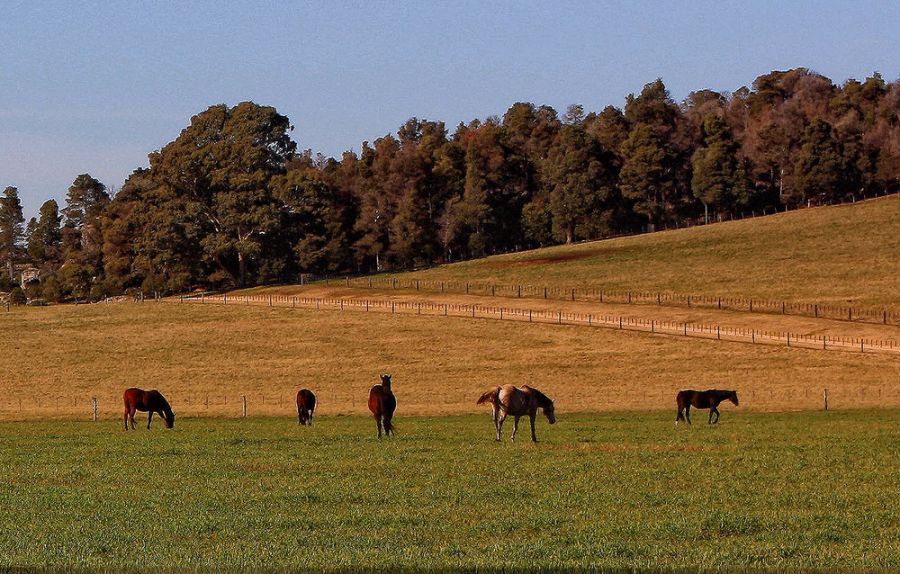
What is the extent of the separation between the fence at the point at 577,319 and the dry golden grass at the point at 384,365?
7.02 feet

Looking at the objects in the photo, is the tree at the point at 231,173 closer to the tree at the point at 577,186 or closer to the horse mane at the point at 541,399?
the tree at the point at 577,186

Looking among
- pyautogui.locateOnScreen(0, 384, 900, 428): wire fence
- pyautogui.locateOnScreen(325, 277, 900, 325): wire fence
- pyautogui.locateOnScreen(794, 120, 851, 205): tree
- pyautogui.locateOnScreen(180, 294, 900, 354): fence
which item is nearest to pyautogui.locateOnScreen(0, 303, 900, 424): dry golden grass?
pyautogui.locateOnScreen(0, 384, 900, 428): wire fence

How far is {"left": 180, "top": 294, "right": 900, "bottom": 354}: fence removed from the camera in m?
70.4

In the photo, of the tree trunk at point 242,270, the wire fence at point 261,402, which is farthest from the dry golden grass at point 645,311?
the wire fence at point 261,402

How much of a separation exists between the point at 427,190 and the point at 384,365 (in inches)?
2919

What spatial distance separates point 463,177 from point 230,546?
132 meters

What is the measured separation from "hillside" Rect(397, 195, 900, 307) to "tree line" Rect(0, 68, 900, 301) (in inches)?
294

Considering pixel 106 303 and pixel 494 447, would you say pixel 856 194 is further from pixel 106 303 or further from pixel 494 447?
pixel 494 447

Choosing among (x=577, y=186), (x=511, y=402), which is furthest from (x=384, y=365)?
(x=577, y=186)

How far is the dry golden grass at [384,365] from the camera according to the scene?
55.1 meters

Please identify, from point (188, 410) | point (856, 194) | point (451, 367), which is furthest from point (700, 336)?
point (856, 194)

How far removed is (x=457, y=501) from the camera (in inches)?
747

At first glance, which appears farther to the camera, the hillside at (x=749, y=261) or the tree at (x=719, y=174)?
the tree at (x=719, y=174)

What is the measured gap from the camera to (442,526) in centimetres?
1662
